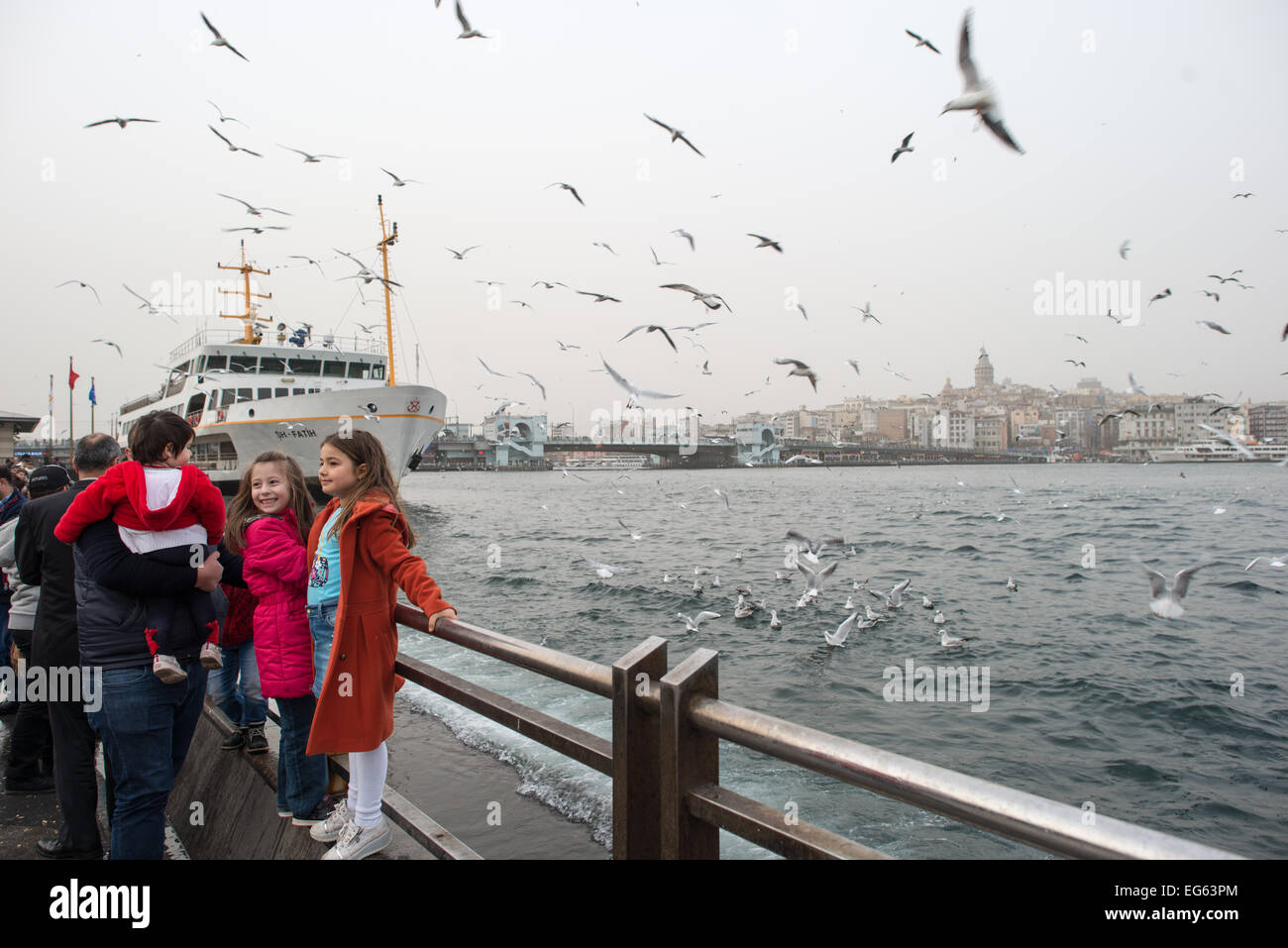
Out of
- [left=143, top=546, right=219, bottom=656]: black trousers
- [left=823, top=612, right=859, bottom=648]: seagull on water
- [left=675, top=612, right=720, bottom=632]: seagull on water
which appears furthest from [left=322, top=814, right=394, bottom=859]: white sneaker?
[left=675, top=612, right=720, bottom=632]: seagull on water

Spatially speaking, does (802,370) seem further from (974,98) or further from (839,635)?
(974,98)

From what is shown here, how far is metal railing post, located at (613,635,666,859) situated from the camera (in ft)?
6.54

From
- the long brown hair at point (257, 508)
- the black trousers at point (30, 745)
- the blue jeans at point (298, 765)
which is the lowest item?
the black trousers at point (30, 745)

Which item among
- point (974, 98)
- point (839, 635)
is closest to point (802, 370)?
point (839, 635)

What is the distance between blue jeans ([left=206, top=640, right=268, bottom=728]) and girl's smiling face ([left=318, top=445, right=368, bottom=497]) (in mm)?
1689

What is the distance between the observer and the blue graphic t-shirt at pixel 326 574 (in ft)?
10.4

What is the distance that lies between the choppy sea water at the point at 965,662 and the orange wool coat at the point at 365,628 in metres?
2.35

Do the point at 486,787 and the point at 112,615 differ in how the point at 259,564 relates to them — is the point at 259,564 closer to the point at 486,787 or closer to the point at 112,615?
the point at 112,615

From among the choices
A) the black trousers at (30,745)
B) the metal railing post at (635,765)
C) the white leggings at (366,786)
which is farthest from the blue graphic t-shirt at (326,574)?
the black trousers at (30,745)

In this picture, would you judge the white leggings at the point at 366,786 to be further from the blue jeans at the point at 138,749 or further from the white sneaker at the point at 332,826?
the blue jeans at the point at 138,749

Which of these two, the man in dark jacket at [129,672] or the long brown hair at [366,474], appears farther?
the long brown hair at [366,474]

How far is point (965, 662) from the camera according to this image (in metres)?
11.6

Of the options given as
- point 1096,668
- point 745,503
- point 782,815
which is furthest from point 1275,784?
point 745,503
